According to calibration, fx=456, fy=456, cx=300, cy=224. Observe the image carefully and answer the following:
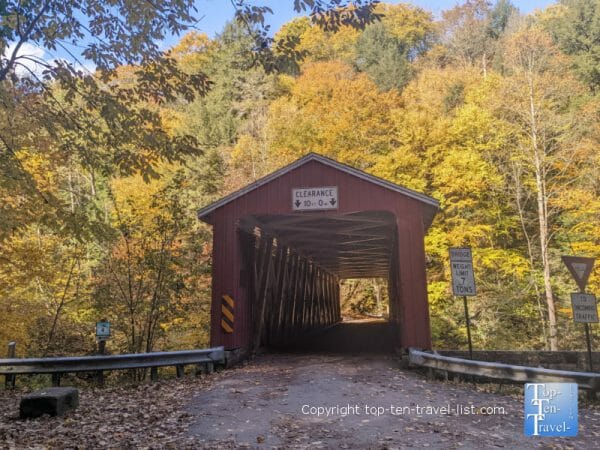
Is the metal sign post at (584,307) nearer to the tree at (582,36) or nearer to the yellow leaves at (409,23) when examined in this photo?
the tree at (582,36)

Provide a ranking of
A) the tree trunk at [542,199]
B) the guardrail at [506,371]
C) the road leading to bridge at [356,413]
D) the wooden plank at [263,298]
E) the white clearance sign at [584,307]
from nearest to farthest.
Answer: the road leading to bridge at [356,413]
the guardrail at [506,371]
the white clearance sign at [584,307]
the wooden plank at [263,298]
the tree trunk at [542,199]

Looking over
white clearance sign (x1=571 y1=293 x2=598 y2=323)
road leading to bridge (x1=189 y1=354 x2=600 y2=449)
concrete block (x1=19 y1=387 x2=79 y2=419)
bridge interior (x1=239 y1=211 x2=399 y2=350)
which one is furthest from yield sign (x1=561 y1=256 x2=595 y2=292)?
concrete block (x1=19 y1=387 x2=79 y2=419)

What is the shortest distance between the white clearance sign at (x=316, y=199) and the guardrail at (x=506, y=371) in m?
3.47

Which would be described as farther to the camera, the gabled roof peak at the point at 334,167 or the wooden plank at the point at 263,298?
the wooden plank at the point at 263,298

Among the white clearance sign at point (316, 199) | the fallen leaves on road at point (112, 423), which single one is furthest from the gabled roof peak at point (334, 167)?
the fallen leaves on road at point (112, 423)

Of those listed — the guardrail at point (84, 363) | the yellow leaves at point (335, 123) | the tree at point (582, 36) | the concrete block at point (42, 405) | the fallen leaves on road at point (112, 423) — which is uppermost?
the tree at point (582, 36)

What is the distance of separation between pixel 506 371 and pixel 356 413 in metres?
2.75

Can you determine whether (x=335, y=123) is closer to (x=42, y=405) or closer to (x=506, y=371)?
(x=506, y=371)

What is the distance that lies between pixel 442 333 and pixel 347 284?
61.4ft

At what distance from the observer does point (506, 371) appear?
6.92 metres

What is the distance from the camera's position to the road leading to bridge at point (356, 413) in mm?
4656

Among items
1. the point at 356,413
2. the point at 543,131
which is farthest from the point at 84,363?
the point at 543,131

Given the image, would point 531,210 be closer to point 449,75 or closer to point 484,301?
point 484,301

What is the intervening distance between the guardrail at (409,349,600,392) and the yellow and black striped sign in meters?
3.77
